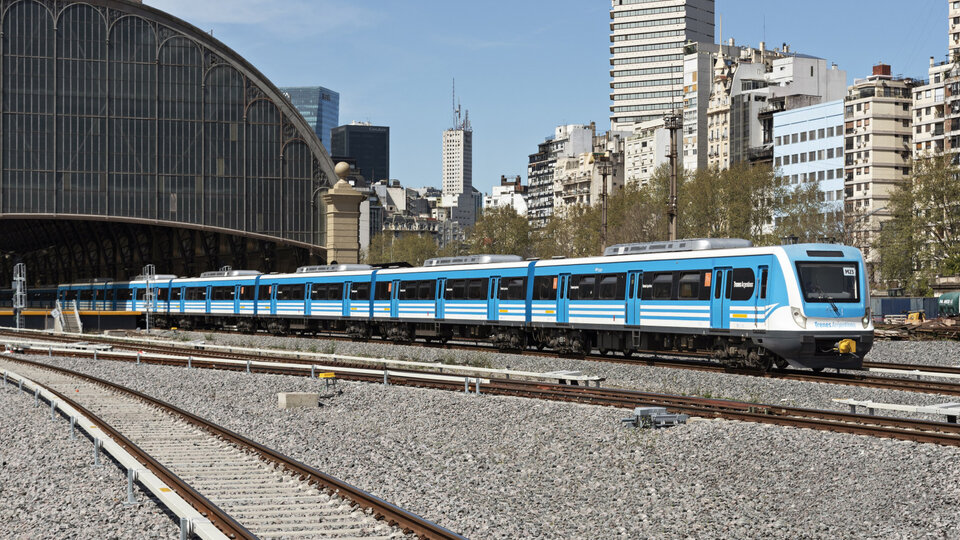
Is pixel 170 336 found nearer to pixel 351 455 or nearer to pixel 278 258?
pixel 278 258

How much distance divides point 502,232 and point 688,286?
313ft

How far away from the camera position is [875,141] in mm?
131625

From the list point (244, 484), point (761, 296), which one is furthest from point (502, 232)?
point (244, 484)

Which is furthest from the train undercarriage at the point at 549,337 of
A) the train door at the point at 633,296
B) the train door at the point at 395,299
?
the train door at the point at 395,299

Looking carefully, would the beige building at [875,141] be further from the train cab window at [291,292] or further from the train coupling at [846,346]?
the train coupling at [846,346]

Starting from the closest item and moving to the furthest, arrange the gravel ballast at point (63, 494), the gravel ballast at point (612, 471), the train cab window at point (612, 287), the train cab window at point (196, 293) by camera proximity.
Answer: the gravel ballast at point (612, 471) < the gravel ballast at point (63, 494) < the train cab window at point (612, 287) < the train cab window at point (196, 293)

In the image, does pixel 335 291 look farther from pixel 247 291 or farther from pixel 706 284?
pixel 706 284

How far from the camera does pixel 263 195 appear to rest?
88250mm

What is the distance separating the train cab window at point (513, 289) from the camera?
39.7 meters

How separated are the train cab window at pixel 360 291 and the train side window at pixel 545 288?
13.3m

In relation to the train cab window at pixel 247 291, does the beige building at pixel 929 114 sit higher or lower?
higher

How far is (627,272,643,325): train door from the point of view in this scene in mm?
33719

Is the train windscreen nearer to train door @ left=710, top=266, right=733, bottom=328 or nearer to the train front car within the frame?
the train front car

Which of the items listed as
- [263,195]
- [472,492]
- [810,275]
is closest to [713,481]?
[472,492]
